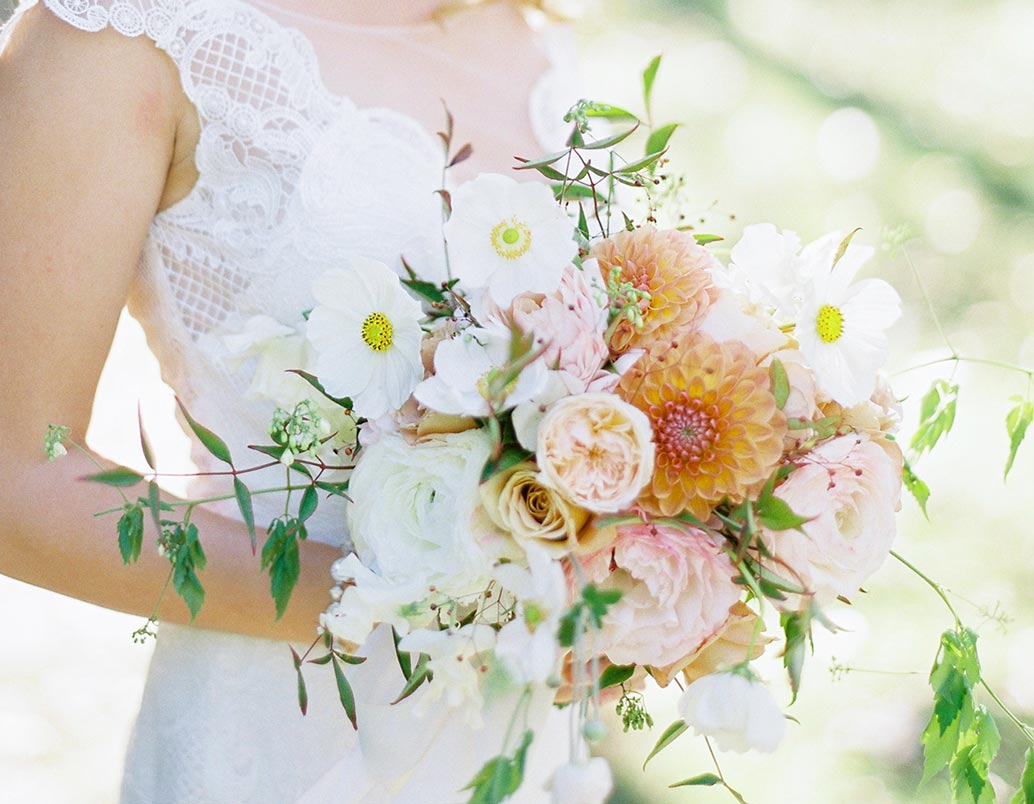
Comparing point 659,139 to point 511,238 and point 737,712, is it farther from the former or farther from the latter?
point 737,712

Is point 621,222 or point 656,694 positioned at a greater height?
A: point 621,222

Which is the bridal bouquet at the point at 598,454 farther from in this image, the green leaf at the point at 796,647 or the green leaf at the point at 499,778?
the green leaf at the point at 499,778

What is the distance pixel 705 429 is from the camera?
0.88 meters

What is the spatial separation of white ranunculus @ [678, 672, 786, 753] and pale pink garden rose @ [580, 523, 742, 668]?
0.09 m

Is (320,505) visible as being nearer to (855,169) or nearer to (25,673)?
(25,673)

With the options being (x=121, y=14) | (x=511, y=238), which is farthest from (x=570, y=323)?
(x=121, y=14)

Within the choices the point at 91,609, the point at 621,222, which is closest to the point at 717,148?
the point at 91,609

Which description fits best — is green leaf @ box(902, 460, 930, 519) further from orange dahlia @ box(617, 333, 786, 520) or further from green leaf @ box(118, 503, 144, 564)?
green leaf @ box(118, 503, 144, 564)

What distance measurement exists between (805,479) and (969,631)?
0.24 meters

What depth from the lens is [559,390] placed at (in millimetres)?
857

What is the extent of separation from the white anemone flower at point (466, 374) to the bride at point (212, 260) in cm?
33

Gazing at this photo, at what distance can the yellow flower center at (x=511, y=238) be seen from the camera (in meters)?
0.88

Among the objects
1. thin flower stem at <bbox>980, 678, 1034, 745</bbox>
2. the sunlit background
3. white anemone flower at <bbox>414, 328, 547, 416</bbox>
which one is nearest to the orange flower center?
white anemone flower at <bbox>414, 328, 547, 416</bbox>

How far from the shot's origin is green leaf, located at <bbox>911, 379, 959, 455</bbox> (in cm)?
117
